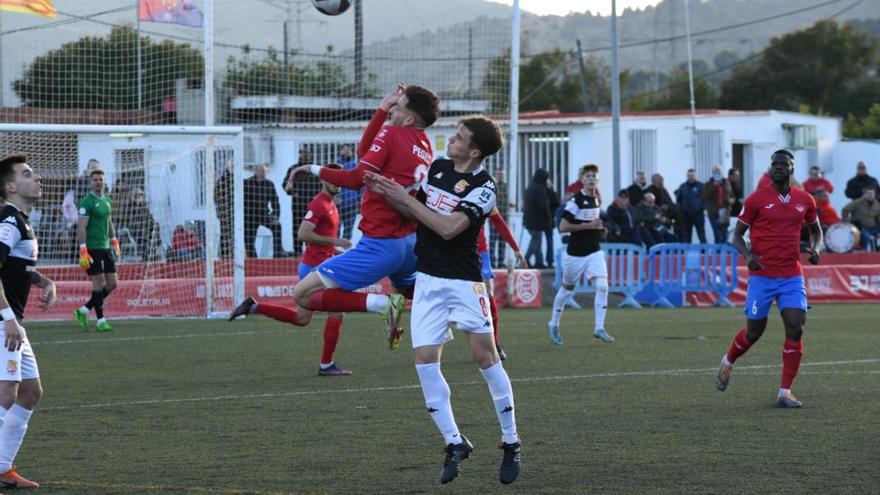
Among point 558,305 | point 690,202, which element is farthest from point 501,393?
point 690,202

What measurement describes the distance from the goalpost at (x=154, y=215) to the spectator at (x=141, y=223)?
0.06 ft

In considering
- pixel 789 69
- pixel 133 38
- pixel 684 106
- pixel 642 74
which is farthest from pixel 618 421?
pixel 642 74

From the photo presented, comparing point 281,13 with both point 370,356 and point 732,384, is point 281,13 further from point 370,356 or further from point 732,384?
point 732,384

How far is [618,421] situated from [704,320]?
11621mm

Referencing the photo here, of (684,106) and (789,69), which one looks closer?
(789,69)

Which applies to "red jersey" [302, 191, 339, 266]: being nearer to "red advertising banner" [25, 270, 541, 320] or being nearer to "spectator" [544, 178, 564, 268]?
"red advertising banner" [25, 270, 541, 320]

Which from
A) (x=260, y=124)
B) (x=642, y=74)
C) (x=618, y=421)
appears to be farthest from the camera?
(x=642, y=74)

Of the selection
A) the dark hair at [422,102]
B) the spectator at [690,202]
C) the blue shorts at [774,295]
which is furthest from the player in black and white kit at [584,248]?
the spectator at [690,202]

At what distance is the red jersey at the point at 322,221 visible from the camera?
13.6 meters

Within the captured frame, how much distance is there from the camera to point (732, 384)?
485 inches

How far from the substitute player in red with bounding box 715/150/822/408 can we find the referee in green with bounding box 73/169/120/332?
33.2 feet

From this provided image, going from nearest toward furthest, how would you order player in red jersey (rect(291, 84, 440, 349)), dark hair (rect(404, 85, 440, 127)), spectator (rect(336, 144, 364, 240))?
dark hair (rect(404, 85, 440, 127)) < player in red jersey (rect(291, 84, 440, 349)) < spectator (rect(336, 144, 364, 240))

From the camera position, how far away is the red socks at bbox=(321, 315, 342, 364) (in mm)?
13078

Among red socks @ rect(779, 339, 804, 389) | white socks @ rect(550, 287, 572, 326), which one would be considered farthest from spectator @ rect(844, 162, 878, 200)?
red socks @ rect(779, 339, 804, 389)
